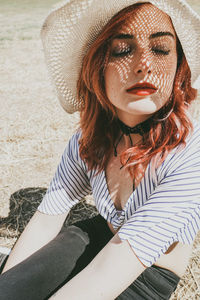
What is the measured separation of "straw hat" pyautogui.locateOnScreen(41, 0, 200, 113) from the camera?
1.09 meters

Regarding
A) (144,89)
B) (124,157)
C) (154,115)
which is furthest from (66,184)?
(144,89)

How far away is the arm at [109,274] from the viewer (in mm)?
1076

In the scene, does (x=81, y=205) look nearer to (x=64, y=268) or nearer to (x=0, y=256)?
(x=0, y=256)

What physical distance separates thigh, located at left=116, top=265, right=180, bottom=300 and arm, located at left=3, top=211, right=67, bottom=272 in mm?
557

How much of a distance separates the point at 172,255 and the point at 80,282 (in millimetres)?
490

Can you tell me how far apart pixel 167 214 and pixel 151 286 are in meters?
0.53

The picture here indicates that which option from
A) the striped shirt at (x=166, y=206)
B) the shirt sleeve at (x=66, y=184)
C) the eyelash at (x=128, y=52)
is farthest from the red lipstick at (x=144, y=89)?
the shirt sleeve at (x=66, y=184)

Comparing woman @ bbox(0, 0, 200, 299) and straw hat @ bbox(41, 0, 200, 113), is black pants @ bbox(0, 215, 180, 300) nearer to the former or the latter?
woman @ bbox(0, 0, 200, 299)

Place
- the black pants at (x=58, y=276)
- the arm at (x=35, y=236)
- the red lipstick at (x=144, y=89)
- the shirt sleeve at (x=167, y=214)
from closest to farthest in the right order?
the shirt sleeve at (x=167, y=214)
the red lipstick at (x=144, y=89)
the black pants at (x=58, y=276)
the arm at (x=35, y=236)

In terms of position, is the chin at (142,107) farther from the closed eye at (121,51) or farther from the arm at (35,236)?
the arm at (35,236)

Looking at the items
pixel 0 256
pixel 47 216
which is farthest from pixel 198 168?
pixel 0 256

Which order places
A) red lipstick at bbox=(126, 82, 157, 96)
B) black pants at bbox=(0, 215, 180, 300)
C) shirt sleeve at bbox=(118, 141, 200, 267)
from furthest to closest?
black pants at bbox=(0, 215, 180, 300) < red lipstick at bbox=(126, 82, 157, 96) < shirt sleeve at bbox=(118, 141, 200, 267)

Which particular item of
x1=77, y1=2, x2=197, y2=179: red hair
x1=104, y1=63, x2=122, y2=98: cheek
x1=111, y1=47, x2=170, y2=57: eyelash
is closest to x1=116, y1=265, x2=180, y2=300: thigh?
x1=77, y1=2, x2=197, y2=179: red hair

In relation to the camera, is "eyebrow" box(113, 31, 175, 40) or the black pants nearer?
"eyebrow" box(113, 31, 175, 40)
